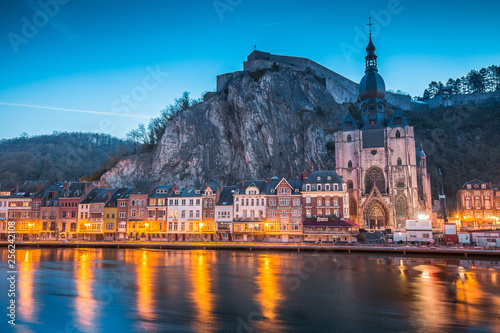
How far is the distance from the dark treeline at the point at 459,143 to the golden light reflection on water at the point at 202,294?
230 ft

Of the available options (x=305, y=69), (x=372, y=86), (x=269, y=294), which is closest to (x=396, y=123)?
(x=372, y=86)

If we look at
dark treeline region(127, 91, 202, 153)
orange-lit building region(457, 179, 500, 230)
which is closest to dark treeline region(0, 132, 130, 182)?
dark treeline region(127, 91, 202, 153)

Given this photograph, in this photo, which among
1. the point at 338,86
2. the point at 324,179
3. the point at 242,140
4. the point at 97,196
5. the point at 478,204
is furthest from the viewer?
the point at 338,86

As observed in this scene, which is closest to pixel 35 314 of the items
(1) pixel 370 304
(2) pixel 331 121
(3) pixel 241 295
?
(3) pixel 241 295

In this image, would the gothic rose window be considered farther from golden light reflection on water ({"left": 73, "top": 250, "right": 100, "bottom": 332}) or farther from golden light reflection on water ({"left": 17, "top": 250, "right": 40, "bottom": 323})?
golden light reflection on water ({"left": 17, "top": 250, "right": 40, "bottom": 323})

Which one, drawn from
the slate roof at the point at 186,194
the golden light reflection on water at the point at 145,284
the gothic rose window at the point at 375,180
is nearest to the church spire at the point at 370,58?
→ the gothic rose window at the point at 375,180

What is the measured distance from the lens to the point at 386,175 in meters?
72.6

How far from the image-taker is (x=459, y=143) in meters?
104

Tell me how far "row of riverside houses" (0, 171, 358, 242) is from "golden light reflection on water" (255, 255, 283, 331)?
19458mm

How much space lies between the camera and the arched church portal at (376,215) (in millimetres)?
69625

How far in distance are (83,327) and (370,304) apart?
654 inches

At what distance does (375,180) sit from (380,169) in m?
2.30

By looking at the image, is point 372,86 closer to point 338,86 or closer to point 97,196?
point 338,86

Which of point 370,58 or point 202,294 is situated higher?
point 370,58
